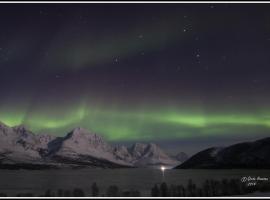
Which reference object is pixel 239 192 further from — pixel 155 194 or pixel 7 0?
pixel 7 0

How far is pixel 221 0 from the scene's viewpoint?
126 ft

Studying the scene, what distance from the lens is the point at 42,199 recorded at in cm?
3102

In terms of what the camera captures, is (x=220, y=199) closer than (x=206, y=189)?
Yes

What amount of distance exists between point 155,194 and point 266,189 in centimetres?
1434

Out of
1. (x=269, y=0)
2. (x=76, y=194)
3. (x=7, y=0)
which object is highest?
(x=269, y=0)

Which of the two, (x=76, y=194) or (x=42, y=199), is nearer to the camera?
(x=42, y=199)

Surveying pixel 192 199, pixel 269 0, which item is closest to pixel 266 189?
pixel 192 199

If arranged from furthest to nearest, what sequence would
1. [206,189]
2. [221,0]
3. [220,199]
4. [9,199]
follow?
[206,189] < [221,0] < [9,199] < [220,199]

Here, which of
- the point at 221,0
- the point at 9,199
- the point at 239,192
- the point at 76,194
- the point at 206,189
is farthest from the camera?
the point at 206,189

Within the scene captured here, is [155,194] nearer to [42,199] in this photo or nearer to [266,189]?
[266,189]

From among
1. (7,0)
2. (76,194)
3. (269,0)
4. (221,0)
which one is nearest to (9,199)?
(76,194)

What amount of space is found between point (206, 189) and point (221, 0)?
27.6 metres

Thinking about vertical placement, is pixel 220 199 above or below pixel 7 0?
below

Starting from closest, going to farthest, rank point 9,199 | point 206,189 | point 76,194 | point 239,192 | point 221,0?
point 9,199
point 221,0
point 239,192
point 76,194
point 206,189
